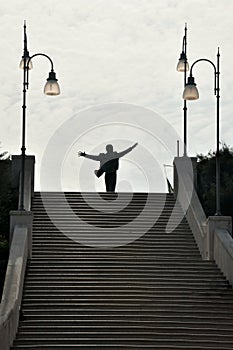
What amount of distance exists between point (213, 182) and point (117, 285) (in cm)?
1244

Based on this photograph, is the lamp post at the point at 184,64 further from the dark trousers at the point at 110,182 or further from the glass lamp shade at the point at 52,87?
the glass lamp shade at the point at 52,87

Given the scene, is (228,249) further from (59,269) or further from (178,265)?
(59,269)

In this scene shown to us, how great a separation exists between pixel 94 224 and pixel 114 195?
9.21 ft

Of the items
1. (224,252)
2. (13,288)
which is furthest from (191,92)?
(13,288)

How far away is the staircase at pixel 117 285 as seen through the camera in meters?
22.0

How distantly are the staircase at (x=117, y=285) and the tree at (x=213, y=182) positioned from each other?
278 cm

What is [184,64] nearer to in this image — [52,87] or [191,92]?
[191,92]

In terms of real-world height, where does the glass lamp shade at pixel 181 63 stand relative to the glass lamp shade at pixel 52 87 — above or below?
above

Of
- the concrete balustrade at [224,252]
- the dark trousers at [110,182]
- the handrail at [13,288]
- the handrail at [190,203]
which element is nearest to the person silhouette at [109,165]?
the dark trousers at [110,182]

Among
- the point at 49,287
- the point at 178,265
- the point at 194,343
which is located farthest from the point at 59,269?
the point at 194,343

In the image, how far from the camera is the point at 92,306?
77.3 ft

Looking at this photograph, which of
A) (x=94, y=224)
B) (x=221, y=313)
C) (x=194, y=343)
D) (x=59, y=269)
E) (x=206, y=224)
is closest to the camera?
(x=194, y=343)

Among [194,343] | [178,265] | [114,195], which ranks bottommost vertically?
[194,343]

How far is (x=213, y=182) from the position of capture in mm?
36750
